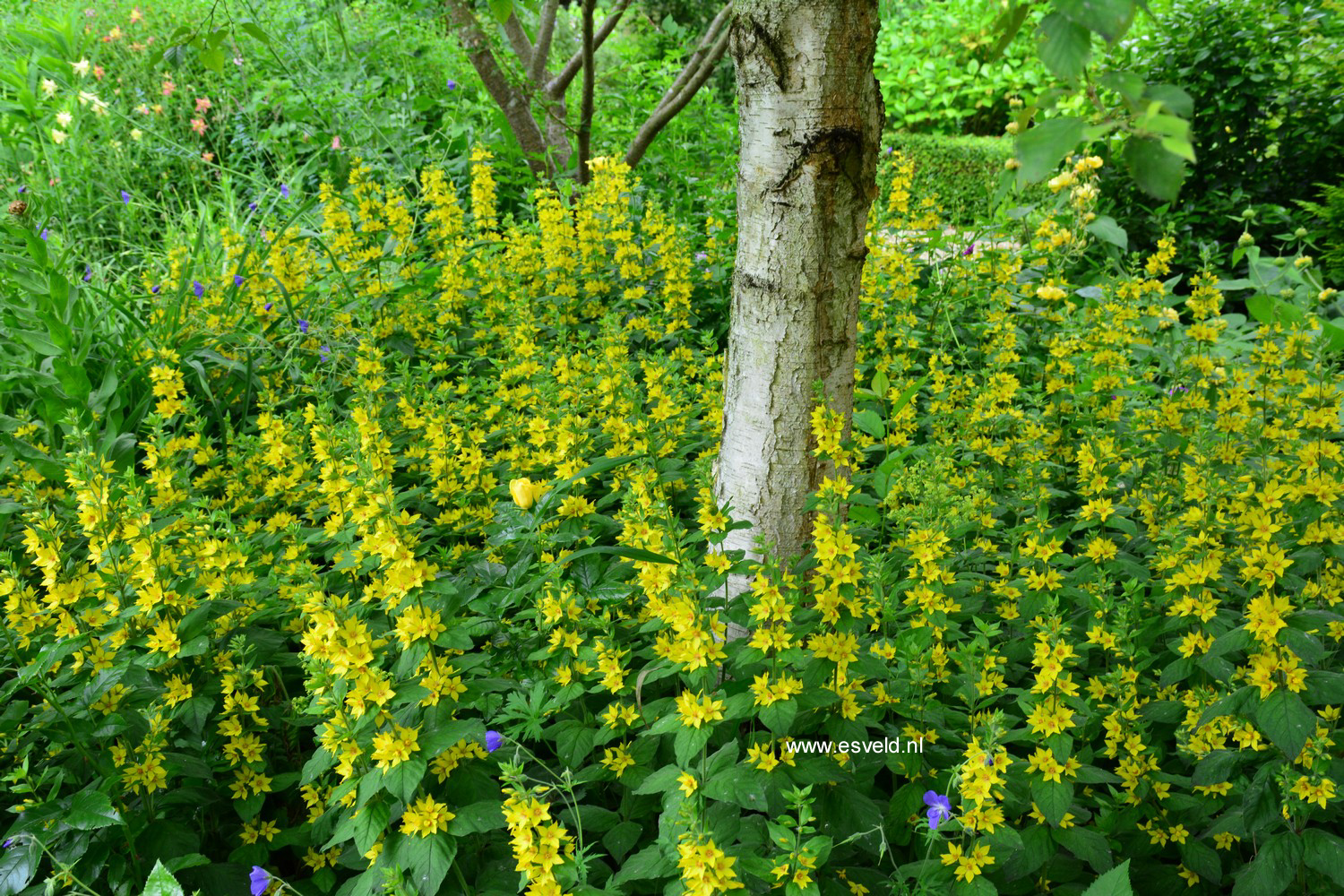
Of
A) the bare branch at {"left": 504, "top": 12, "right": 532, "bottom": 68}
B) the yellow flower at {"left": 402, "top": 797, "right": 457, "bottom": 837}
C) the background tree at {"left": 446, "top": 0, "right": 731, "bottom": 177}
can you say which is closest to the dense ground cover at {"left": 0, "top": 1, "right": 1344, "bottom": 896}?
the yellow flower at {"left": 402, "top": 797, "right": 457, "bottom": 837}

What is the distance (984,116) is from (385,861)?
1151 centimetres

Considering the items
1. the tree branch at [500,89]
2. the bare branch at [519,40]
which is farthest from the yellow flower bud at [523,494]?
the bare branch at [519,40]

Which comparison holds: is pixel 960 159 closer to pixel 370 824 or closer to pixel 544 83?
pixel 544 83

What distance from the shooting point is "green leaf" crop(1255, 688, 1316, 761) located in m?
A: 1.46

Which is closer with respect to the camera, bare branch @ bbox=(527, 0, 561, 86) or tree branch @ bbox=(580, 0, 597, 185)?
tree branch @ bbox=(580, 0, 597, 185)

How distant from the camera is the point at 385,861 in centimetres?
136

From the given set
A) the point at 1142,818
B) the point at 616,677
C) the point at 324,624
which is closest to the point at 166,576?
the point at 324,624

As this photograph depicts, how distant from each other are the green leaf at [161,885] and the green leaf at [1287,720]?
168 cm

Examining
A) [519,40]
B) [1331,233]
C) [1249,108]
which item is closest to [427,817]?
[519,40]

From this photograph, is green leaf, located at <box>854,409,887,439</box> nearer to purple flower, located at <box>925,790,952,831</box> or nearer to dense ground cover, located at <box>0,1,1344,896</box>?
dense ground cover, located at <box>0,1,1344,896</box>

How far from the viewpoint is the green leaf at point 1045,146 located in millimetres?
831

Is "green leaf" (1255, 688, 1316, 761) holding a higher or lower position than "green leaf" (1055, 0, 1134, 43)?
lower

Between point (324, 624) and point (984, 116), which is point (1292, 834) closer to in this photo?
point (324, 624)

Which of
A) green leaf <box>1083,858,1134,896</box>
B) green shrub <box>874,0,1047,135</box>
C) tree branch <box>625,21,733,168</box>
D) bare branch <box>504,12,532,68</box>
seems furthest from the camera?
green shrub <box>874,0,1047,135</box>
